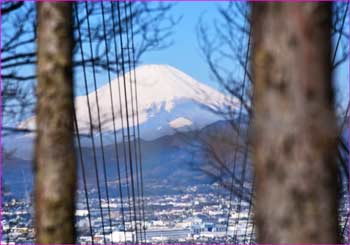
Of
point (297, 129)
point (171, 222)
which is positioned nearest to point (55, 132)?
point (297, 129)

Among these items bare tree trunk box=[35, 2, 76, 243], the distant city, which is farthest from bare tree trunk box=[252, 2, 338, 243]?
the distant city

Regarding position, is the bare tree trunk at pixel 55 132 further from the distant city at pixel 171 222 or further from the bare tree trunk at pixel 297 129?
Answer: the distant city at pixel 171 222

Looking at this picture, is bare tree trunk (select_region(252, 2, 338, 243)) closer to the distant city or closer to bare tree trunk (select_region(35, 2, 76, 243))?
bare tree trunk (select_region(35, 2, 76, 243))

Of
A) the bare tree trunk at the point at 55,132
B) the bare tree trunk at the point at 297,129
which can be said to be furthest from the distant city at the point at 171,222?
the bare tree trunk at the point at 297,129

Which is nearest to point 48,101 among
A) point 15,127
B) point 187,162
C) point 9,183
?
point 15,127

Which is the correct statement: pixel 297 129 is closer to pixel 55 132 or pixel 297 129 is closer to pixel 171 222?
pixel 55 132

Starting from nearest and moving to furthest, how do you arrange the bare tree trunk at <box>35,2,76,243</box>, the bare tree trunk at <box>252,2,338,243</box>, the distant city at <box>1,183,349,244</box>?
the bare tree trunk at <box>252,2,338,243</box>, the bare tree trunk at <box>35,2,76,243</box>, the distant city at <box>1,183,349,244</box>
